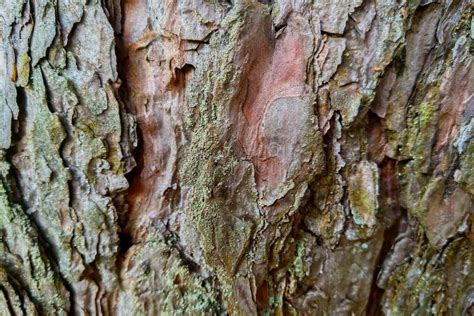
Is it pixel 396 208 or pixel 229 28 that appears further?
pixel 396 208

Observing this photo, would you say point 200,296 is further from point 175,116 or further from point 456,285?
point 456,285

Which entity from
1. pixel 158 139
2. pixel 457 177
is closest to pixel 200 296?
pixel 158 139

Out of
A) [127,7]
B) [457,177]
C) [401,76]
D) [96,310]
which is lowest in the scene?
[96,310]

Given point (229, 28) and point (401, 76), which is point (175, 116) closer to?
point (229, 28)

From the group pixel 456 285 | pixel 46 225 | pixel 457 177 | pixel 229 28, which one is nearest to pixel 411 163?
pixel 457 177

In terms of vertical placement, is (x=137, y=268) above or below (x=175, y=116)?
below

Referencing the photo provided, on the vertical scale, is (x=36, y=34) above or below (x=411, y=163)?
above
